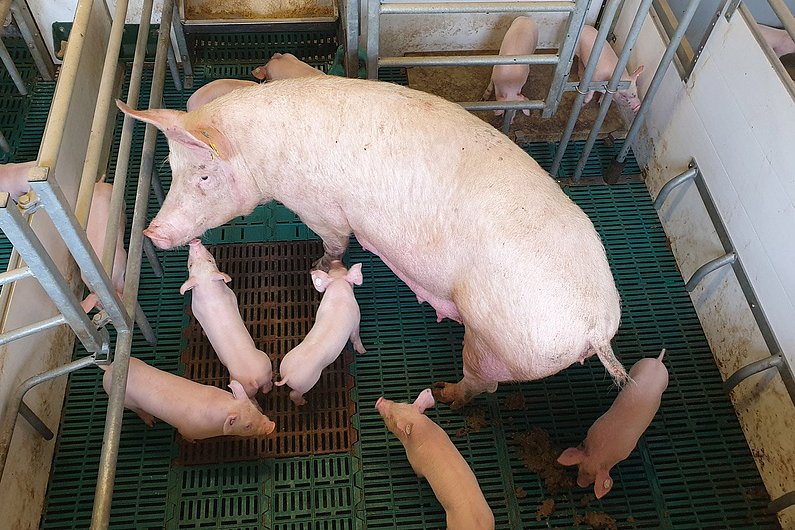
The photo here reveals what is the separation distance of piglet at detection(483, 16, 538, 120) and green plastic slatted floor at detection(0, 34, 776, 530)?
107 centimetres

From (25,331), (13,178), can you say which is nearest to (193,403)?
(25,331)

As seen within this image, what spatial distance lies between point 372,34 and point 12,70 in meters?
2.13

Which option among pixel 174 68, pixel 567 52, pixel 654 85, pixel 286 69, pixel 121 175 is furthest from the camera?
pixel 174 68

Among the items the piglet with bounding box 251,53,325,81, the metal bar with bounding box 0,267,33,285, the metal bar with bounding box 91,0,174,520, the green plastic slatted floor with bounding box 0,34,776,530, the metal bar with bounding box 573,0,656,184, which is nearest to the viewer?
the metal bar with bounding box 0,267,33,285

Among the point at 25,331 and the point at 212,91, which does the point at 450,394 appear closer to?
the point at 25,331

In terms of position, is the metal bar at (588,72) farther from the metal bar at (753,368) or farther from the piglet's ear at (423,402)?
the piglet's ear at (423,402)

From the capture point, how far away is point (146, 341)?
9.54 feet

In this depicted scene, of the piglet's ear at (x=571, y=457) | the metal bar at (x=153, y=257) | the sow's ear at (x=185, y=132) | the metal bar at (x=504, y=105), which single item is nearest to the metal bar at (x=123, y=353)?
the sow's ear at (x=185, y=132)

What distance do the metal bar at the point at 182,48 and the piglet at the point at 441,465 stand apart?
2.40m

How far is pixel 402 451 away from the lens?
8.91 feet

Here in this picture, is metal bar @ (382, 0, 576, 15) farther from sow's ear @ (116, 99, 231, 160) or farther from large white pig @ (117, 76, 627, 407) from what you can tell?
sow's ear @ (116, 99, 231, 160)

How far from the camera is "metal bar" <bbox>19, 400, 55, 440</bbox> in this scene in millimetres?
2346

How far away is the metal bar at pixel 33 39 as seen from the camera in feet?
11.0

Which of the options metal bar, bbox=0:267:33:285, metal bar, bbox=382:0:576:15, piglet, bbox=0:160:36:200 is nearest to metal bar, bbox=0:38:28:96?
piglet, bbox=0:160:36:200
